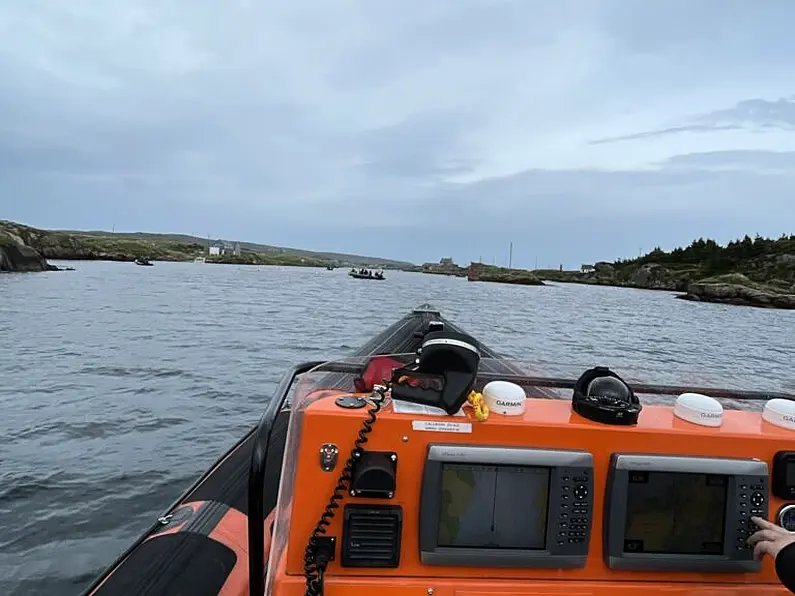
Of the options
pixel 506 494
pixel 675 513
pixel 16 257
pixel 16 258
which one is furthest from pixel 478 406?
pixel 16 258

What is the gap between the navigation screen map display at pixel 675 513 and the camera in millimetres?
1831

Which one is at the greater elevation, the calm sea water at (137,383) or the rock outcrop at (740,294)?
the rock outcrop at (740,294)

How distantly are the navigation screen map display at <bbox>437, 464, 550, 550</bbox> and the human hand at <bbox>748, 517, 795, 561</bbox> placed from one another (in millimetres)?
714

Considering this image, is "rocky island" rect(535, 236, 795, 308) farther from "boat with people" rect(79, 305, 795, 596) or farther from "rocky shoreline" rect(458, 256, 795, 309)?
"boat with people" rect(79, 305, 795, 596)

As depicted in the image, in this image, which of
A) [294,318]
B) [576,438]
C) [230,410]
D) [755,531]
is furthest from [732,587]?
[294,318]

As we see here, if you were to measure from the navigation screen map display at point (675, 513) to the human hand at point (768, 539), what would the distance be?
0.10m

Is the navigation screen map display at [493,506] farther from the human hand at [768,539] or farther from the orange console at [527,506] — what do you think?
the human hand at [768,539]

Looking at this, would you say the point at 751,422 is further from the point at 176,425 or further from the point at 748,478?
the point at 176,425

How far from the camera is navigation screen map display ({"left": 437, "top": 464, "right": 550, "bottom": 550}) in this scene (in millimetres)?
1797

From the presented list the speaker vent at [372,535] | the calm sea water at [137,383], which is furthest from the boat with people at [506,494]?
the calm sea water at [137,383]

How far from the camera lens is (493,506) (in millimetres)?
1812

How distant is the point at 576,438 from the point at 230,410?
25.0 ft

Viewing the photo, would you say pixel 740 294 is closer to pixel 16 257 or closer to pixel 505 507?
pixel 505 507

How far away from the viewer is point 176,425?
7.59 metres
